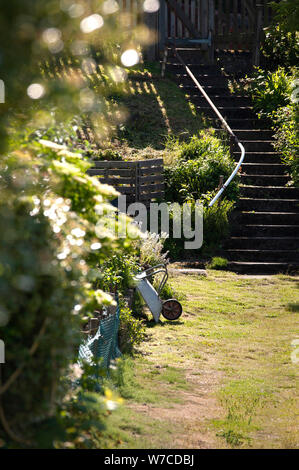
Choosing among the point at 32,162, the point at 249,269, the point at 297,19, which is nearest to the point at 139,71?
the point at 297,19

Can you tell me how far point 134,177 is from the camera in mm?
13352

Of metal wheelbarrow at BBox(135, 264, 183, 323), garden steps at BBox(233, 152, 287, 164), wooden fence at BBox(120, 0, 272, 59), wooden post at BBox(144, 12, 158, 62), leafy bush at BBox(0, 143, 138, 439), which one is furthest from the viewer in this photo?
wooden fence at BBox(120, 0, 272, 59)

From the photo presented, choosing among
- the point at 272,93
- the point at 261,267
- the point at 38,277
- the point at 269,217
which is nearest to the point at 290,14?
the point at 272,93

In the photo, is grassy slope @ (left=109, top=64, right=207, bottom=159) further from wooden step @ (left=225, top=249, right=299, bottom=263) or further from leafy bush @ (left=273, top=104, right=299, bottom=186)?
wooden step @ (left=225, top=249, right=299, bottom=263)

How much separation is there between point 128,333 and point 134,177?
6.20 m

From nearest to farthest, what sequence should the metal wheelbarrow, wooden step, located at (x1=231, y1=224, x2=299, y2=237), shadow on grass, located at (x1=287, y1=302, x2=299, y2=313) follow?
the metal wheelbarrow, shadow on grass, located at (x1=287, y1=302, x2=299, y2=313), wooden step, located at (x1=231, y1=224, x2=299, y2=237)

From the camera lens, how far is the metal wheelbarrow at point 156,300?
8.52m

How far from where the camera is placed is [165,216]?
1272 cm

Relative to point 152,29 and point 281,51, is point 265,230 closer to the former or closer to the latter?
point 281,51

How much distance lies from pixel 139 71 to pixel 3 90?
16504 mm

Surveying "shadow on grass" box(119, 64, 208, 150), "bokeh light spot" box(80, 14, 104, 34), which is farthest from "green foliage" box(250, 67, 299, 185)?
"bokeh light spot" box(80, 14, 104, 34)

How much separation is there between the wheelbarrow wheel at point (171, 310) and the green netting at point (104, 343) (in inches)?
75.8

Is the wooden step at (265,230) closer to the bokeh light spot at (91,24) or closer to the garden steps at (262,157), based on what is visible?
the garden steps at (262,157)

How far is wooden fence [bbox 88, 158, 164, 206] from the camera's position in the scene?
13.3 metres
